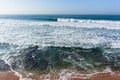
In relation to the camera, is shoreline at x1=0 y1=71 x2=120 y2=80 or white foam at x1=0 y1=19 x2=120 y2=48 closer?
shoreline at x1=0 y1=71 x2=120 y2=80

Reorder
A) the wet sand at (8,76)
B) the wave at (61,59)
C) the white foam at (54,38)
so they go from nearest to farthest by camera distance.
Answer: the wet sand at (8,76)
the wave at (61,59)
the white foam at (54,38)

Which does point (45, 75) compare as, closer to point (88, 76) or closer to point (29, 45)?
point (88, 76)

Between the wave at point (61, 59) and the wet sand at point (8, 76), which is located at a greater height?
the wet sand at point (8, 76)

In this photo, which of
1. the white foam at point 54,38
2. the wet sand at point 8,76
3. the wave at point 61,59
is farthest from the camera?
the white foam at point 54,38

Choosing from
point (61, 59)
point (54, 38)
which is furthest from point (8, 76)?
point (54, 38)

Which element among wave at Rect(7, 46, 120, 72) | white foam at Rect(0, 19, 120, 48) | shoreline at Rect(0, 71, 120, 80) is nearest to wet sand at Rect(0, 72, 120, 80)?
shoreline at Rect(0, 71, 120, 80)

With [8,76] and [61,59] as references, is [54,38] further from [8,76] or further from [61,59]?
[8,76]

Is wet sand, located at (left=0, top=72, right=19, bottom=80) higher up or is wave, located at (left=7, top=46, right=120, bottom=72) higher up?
wet sand, located at (left=0, top=72, right=19, bottom=80)

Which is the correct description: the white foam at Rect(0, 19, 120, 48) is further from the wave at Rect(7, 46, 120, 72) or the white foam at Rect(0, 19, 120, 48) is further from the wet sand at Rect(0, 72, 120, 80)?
the wet sand at Rect(0, 72, 120, 80)

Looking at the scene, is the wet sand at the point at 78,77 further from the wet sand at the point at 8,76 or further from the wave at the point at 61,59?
the wave at the point at 61,59

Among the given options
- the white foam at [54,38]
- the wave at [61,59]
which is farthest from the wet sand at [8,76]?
the white foam at [54,38]

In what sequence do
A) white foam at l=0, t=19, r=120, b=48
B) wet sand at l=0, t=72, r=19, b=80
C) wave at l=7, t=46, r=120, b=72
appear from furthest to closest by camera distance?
white foam at l=0, t=19, r=120, b=48 < wave at l=7, t=46, r=120, b=72 < wet sand at l=0, t=72, r=19, b=80

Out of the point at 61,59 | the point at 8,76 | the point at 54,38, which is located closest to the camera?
the point at 8,76

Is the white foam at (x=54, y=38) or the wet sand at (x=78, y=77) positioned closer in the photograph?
the wet sand at (x=78, y=77)
